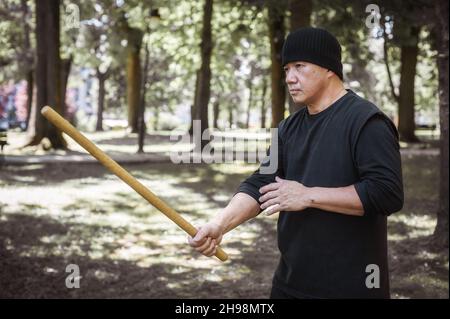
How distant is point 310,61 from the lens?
254 cm

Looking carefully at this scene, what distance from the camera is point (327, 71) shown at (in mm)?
2600

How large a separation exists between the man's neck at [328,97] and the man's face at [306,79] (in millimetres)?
39

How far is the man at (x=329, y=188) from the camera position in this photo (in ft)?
7.70

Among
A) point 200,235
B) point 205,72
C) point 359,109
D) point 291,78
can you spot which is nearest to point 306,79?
point 291,78

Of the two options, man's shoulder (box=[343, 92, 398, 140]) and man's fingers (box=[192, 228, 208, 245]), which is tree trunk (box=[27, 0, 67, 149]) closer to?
man's fingers (box=[192, 228, 208, 245])

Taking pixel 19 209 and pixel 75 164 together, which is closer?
pixel 19 209

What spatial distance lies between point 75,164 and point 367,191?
1511 centimetres

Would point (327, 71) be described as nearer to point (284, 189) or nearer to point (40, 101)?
A: point (284, 189)

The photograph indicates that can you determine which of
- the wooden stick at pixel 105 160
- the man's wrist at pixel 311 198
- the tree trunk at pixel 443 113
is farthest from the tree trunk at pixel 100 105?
the man's wrist at pixel 311 198

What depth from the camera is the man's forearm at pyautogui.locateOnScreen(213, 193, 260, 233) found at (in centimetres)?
275

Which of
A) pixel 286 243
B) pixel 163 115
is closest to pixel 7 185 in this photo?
pixel 286 243

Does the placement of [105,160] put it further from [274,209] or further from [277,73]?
[277,73]

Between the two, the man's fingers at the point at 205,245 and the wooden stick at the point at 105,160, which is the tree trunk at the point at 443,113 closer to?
the man's fingers at the point at 205,245

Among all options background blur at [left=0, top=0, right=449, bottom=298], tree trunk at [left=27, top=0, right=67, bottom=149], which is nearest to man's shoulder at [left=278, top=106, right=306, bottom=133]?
background blur at [left=0, top=0, right=449, bottom=298]
